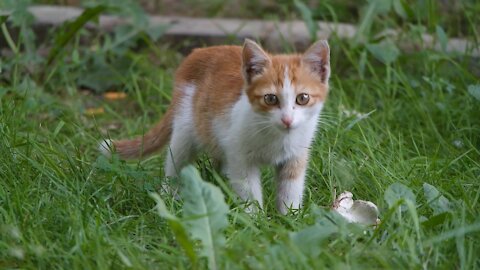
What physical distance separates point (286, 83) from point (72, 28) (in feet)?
7.58

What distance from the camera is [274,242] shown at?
125 inches

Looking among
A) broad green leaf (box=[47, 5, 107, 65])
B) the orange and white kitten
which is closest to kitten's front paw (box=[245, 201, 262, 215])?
the orange and white kitten

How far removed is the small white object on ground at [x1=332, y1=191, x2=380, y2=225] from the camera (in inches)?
138

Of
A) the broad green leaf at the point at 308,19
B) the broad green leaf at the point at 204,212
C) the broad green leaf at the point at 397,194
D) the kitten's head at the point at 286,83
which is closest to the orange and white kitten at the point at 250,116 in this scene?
the kitten's head at the point at 286,83

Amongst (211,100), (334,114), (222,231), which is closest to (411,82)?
(334,114)

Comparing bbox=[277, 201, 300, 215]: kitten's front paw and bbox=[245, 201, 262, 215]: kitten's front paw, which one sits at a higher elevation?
bbox=[245, 201, 262, 215]: kitten's front paw

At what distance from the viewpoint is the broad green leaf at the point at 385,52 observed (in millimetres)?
5344

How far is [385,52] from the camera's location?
539 cm

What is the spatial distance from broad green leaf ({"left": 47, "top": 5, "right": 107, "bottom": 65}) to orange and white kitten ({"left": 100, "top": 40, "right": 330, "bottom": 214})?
4.25 feet

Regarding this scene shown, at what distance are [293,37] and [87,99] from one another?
1.54m

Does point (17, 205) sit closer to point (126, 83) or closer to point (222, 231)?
point (222, 231)

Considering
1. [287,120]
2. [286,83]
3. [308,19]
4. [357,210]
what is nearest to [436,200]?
[357,210]

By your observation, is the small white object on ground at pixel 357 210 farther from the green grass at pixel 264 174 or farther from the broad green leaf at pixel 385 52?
the broad green leaf at pixel 385 52

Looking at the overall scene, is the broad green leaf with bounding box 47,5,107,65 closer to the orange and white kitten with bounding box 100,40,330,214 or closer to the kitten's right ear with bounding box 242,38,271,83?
the orange and white kitten with bounding box 100,40,330,214
